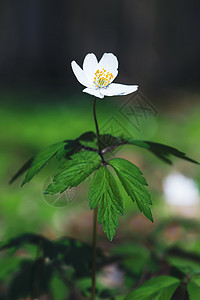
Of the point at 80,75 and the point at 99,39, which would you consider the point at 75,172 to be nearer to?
the point at 80,75

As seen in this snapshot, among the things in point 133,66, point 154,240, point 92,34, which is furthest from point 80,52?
point 154,240

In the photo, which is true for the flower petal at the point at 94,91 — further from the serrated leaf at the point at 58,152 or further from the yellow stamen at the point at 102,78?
the serrated leaf at the point at 58,152

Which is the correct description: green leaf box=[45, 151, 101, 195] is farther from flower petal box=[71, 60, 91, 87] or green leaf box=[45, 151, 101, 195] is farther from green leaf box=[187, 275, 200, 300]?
green leaf box=[187, 275, 200, 300]

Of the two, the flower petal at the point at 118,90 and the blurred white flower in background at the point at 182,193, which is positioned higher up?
the flower petal at the point at 118,90

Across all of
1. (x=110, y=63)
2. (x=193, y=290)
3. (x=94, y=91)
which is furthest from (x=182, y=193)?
(x=94, y=91)

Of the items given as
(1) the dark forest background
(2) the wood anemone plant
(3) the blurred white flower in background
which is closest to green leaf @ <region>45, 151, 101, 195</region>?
(2) the wood anemone plant

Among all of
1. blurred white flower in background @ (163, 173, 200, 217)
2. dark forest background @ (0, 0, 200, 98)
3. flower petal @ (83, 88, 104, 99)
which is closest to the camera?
flower petal @ (83, 88, 104, 99)

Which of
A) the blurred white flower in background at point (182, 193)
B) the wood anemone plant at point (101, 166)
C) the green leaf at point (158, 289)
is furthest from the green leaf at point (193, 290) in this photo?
the blurred white flower in background at point (182, 193)
